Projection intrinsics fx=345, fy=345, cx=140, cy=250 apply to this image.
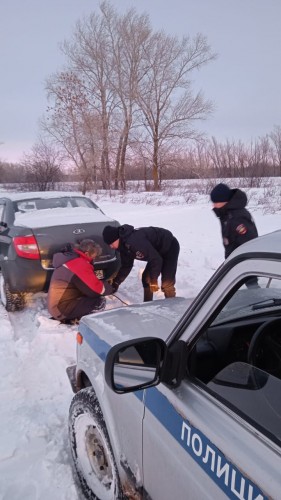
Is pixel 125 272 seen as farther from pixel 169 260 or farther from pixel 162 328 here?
pixel 162 328

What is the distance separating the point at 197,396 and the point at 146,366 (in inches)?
8.2

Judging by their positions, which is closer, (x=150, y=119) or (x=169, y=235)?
(x=169, y=235)

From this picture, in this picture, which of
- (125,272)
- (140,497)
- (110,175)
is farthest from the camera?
(110,175)

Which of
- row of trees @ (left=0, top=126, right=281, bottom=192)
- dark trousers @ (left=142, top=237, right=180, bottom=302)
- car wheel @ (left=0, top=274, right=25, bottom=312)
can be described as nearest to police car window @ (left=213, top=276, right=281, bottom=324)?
dark trousers @ (left=142, top=237, right=180, bottom=302)

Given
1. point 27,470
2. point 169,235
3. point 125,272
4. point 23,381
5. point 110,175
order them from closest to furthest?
1. point 27,470
2. point 23,381
3. point 169,235
4. point 125,272
5. point 110,175

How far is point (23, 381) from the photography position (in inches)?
126

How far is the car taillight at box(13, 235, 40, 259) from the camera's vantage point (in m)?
4.36

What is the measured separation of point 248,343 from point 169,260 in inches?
A: 121

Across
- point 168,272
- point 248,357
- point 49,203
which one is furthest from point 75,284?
point 248,357

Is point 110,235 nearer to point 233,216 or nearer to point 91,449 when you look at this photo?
point 233,216

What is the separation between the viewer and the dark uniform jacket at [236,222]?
413 centimetres

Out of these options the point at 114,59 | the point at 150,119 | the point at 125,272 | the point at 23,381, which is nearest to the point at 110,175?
the point at 150,119

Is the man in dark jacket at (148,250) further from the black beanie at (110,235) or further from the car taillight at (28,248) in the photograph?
the car taillight at (28,248)

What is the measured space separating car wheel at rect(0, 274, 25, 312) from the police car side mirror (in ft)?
12.0
